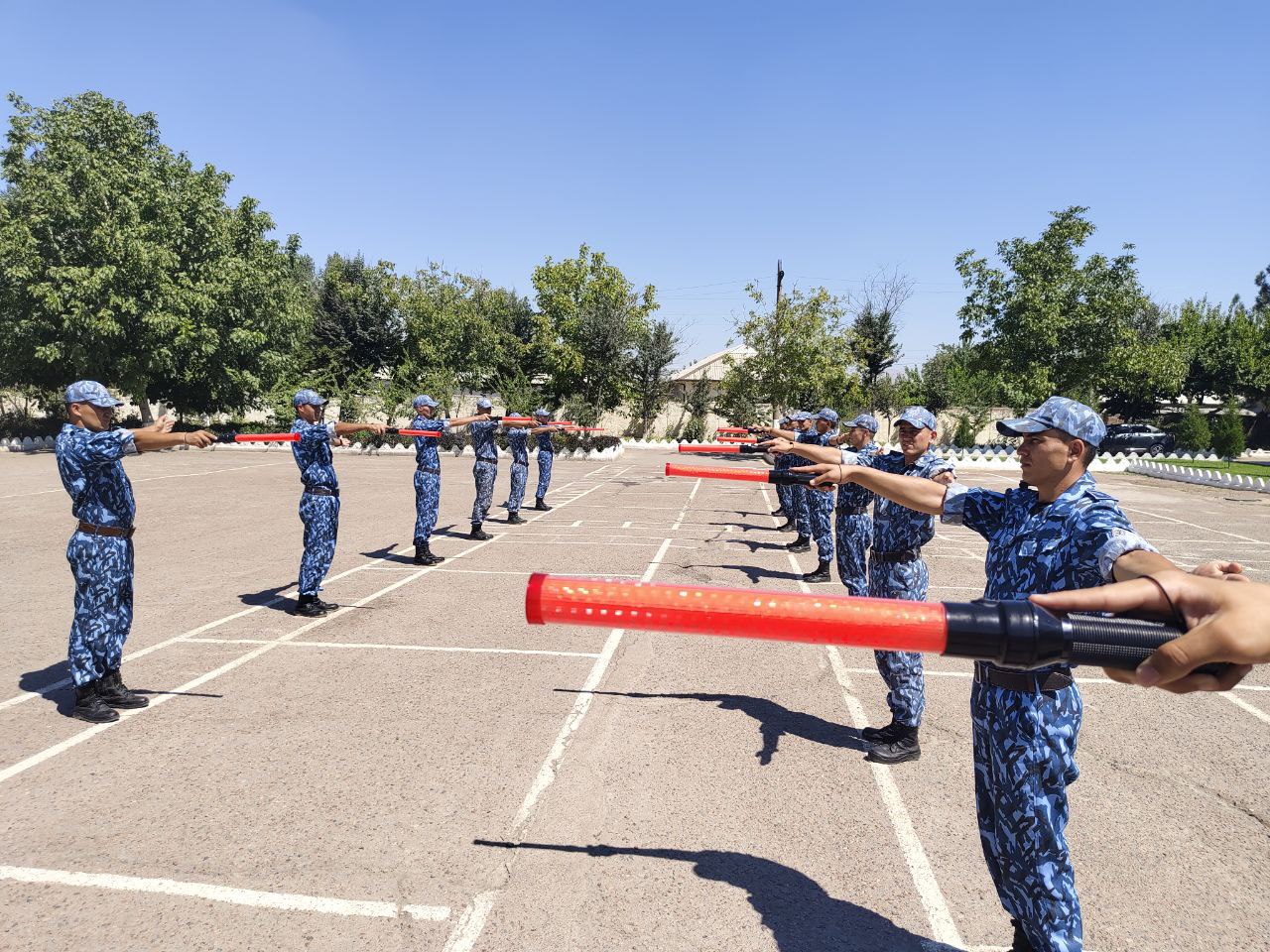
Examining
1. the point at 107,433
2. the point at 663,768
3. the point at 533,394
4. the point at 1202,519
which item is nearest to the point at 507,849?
the point at 663,768

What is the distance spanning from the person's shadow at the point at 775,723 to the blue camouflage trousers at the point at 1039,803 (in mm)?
2286

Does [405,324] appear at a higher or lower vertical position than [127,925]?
higher

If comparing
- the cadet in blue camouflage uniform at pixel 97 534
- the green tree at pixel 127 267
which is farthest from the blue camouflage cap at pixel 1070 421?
the green tree at pixel 127 267

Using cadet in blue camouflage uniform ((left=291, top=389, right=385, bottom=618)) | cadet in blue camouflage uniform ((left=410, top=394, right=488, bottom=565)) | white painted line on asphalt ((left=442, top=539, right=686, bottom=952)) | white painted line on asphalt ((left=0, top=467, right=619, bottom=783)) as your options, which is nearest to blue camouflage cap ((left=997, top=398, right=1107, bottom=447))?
white painted line on asphalt ((left=442, top=539, right=686, bottom=952))

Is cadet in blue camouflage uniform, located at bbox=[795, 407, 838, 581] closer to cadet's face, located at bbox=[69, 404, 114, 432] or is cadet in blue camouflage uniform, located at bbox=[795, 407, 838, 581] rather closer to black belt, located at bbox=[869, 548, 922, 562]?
black belt, located at bbox=[869, 548, 922, 562]

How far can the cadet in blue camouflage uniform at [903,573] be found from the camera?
5.04 meters

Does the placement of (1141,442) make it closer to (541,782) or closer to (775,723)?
(775,723)

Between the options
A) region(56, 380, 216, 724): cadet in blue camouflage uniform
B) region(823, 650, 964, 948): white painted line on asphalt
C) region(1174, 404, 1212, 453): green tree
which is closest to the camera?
region(823, 650, 964, 948): white painted line on asphalt

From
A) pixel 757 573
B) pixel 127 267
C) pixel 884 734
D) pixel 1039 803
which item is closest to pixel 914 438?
pixel 884 734

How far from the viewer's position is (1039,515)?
296cm

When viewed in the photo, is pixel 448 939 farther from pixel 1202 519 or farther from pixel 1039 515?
pixel 1202 519

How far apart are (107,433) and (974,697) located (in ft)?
19.3

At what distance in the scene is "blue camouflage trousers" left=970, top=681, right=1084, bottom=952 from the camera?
2770mm

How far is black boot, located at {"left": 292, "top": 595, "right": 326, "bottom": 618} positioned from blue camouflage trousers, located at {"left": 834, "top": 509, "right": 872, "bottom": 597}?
5911mm
